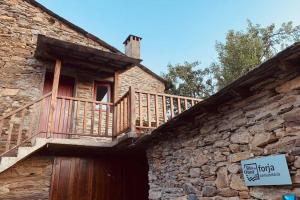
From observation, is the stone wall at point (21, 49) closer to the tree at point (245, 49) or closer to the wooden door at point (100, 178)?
the wooden door at point (100, 178)

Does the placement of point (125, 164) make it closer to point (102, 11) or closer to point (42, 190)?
point (42, 190)

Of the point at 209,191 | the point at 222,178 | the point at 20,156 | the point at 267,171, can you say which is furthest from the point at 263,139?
the point at 20,156

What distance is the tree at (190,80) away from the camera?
53.8 feet

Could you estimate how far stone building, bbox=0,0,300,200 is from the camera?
3160 mm

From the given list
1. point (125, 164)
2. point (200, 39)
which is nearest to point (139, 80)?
point (125, 164)

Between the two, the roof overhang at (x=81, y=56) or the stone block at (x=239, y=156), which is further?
the roof overhang at (x=81, y=56)

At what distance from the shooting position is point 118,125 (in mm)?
6246

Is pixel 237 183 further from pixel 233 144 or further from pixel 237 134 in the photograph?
pixel 237 134

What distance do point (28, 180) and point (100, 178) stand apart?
1.69 metres

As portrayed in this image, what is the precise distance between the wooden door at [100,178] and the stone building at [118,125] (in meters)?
0.02

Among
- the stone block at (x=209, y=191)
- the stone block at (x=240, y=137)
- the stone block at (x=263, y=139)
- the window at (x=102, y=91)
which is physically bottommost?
the stone block at (x=209, y=191)

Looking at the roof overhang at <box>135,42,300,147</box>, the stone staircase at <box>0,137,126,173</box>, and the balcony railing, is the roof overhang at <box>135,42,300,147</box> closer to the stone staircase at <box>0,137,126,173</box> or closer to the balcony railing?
the balcony railing

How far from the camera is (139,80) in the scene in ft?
33.2

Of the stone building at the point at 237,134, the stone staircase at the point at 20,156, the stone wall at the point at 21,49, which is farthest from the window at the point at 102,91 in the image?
the stone building at the point at 237,134
